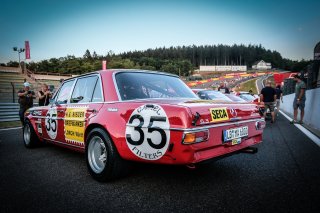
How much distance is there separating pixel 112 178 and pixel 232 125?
5.20 ft

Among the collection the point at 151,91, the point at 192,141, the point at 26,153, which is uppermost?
the point at 151,91

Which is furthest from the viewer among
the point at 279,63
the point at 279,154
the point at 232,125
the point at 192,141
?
the point at 279,63

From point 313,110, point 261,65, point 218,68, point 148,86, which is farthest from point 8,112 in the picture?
point 261,65

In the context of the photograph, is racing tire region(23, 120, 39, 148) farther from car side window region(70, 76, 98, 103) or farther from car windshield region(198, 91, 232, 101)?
car windshield region(198, 91, 232, 101)

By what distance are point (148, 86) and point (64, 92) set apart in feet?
6.18

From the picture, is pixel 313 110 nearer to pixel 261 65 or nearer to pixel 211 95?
pixel 211 95

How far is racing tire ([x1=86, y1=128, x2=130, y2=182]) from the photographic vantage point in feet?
9.10

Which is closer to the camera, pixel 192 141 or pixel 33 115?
pixel 192 141

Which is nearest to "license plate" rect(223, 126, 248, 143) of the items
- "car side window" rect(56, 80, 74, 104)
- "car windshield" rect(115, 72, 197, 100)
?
"car windshield" rect(115, 72, 197, 100)

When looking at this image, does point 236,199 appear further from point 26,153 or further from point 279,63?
point 279,63

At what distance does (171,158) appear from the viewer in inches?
92.1

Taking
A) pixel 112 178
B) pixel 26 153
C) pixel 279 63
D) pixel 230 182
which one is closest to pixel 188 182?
pixel 230 182

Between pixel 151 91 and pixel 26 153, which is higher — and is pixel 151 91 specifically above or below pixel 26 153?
above

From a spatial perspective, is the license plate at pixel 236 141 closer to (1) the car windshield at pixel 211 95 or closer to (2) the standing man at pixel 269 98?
(1) the car windshield at pixel 211 95
